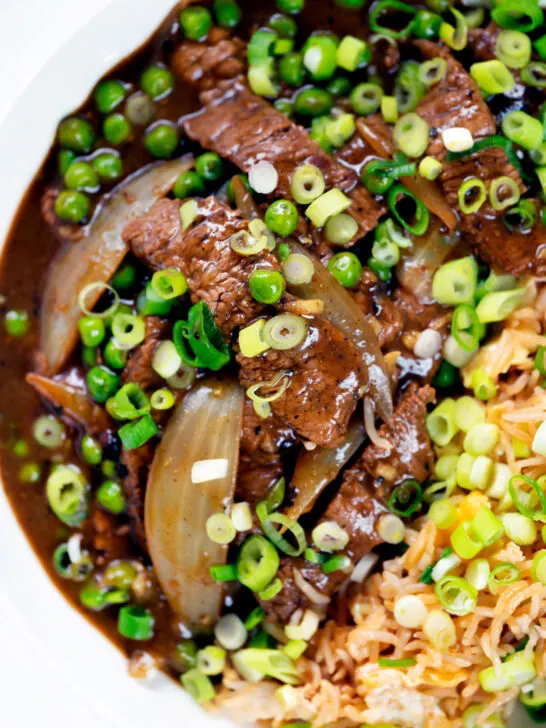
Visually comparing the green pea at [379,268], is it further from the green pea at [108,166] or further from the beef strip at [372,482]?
the green pea at [108,166]

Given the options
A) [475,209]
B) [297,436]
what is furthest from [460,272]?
[297,436]

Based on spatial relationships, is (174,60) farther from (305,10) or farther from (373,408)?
(373,408)

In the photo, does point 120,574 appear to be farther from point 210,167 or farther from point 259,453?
point 210,167

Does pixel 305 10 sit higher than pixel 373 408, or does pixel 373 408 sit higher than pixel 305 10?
pixel 305 10

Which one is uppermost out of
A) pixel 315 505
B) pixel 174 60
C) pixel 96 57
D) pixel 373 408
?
pixel 96 57

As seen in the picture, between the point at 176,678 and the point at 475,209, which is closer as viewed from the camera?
the point at 475,209

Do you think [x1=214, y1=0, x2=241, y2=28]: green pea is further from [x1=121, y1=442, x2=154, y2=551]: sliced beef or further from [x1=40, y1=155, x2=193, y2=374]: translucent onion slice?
[x1=121, y1=442, x2=154, y2=551]: sliced beef
